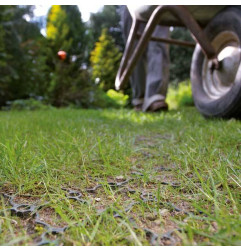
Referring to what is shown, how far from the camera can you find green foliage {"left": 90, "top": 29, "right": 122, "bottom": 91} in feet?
19.1

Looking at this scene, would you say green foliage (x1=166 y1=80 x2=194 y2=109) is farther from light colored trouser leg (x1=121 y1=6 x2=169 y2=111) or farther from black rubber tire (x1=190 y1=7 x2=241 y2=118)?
black rubber tire (x1=190 y1=7 x2=241 y2=118)

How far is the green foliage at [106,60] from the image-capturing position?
19.1ft

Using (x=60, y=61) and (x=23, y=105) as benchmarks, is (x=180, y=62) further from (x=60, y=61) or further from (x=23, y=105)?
(x=23, y=105)

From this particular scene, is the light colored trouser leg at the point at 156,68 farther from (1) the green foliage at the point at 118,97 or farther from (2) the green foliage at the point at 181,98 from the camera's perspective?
(2) the green foliage at the point at 181,98

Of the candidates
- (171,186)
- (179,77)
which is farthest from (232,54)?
(179,77)

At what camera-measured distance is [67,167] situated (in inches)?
42.6

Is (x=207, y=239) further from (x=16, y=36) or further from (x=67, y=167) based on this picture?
(x=16, y=36)

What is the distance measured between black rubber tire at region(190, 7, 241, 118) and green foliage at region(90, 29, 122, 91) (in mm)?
2948

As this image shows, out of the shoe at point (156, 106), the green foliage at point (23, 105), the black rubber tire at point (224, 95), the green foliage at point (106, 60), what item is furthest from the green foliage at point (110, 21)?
the black rubber tire at point (224, 95)

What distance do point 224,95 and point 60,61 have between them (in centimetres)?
681

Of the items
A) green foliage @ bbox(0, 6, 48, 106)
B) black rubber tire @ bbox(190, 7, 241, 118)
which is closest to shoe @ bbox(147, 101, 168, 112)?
black rubber tire @ bbox(190, 7, 241, 118)

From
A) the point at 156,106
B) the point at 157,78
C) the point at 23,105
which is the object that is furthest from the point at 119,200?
the point at 23,105

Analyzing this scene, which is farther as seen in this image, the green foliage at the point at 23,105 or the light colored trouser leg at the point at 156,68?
the green foliage at the point at 23,105

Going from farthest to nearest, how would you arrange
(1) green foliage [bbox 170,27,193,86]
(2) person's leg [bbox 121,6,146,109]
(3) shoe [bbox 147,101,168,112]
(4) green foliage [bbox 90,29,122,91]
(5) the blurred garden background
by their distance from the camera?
1. (1) green foliage [bbox 170,27,193,86]
2. (5) the blurred garden background
3. (4) green foliage [bbox 90,29,122,91]
4. (2) person's leg [bbox 121,6,146,109]
5. (3) shoe [bbox 147,101,168,112]
